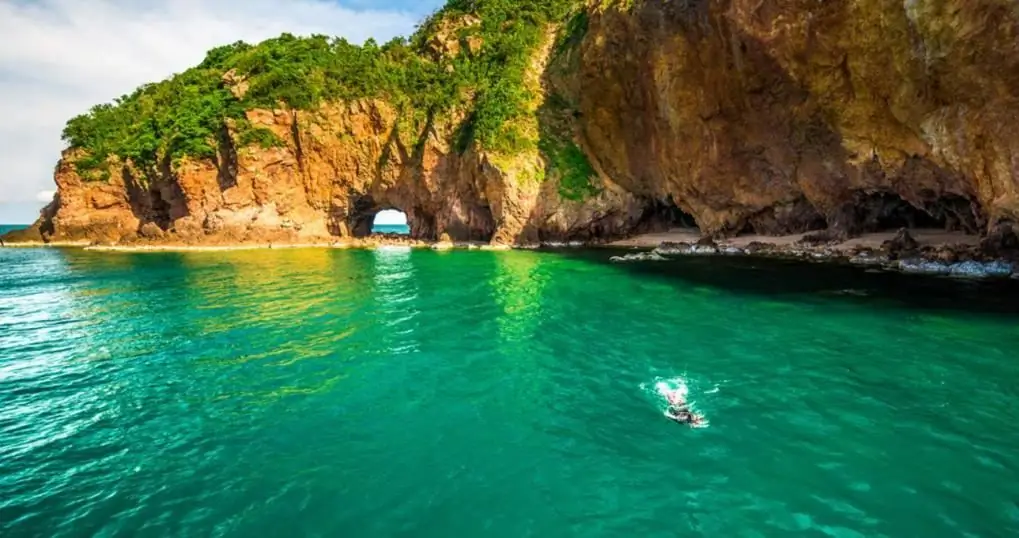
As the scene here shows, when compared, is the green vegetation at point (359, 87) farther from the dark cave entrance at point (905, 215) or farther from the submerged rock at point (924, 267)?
the submerged rock at point (924, 267)

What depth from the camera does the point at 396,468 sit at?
719cm

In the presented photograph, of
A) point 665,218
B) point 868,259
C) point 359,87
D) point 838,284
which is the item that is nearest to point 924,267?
point 868,259

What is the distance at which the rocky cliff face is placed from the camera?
18172mm

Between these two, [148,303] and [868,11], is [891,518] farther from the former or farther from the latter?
[148,303]

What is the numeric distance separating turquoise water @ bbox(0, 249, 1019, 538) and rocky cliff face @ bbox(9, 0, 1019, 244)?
7150mm

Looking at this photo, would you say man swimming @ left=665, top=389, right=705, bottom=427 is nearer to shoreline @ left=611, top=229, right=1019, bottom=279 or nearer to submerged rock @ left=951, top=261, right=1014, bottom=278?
shoreline @ left=611, top=229, right=1019, bottom=279

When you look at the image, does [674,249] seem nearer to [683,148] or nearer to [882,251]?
[683,148]

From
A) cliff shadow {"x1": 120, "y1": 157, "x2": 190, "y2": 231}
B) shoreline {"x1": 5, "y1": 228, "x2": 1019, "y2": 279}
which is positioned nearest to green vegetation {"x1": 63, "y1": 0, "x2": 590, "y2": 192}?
cliff shadow {"x1": 120, "y1": 157, "x2": 190, "y2": 231}

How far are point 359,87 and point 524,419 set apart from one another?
179 feet

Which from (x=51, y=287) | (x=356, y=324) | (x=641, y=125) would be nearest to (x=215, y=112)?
(x=51, y=287)

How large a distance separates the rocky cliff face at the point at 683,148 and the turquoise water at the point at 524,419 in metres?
7.15

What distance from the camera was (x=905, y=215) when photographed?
28.7 meters

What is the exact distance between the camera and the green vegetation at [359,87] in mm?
46906

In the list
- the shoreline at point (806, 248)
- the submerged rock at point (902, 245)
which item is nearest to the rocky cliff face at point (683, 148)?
the shoreline at point (806, 248)
